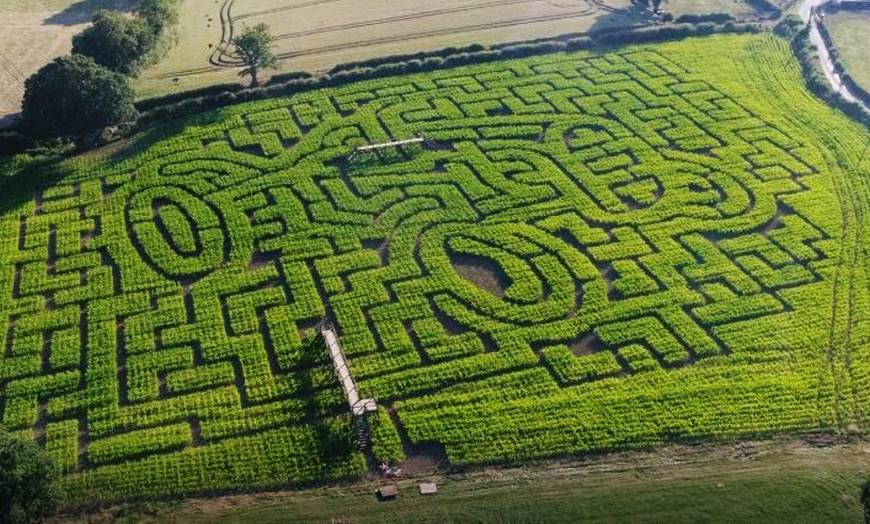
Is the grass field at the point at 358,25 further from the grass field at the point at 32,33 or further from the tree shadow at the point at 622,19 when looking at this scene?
the grass field at the point at 32,33

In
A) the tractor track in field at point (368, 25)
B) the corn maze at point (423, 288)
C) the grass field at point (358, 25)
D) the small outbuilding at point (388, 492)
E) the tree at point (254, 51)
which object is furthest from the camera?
the tractor track in field at point (368, 25)

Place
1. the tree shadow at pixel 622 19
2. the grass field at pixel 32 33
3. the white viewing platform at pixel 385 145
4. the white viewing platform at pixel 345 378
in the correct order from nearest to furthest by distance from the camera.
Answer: the white viewing platform at pixel 345 378
the white viewing platform at pixel 385 145
the grass field at pixel 32 33
the tree shadow at pixel 622 19

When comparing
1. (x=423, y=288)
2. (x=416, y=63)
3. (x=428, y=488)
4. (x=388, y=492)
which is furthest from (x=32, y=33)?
(x=428, y=488)

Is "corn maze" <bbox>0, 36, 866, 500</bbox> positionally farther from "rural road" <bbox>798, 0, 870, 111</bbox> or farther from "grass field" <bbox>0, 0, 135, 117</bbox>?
"grass field" <bbox>0, 0, 135, 117</bbox>

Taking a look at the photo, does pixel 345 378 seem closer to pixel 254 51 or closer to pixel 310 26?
pixel 254 51

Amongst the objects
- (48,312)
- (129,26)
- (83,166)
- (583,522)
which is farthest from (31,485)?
(129,26)

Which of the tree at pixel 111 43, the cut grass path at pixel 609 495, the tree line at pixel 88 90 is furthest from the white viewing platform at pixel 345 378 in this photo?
the tree at pixel 111 43
